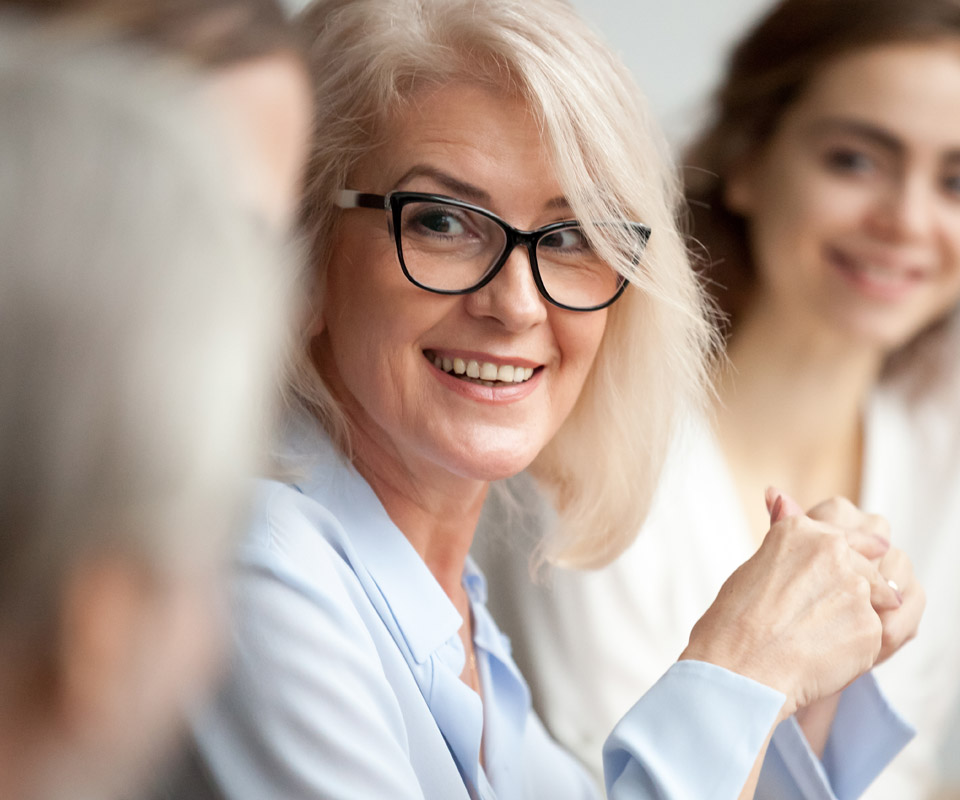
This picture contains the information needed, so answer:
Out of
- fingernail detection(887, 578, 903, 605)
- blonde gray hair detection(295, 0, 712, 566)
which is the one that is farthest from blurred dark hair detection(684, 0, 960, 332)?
fingernail detection(887, 578, 903, 605)

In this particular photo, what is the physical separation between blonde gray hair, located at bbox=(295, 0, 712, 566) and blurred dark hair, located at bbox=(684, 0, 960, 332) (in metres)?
0.47

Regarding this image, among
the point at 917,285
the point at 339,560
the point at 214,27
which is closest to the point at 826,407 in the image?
the point at 917,285

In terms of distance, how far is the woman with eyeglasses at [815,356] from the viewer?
1383 millimetres

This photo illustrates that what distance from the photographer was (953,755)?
1865mm

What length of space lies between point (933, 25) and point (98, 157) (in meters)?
1.37

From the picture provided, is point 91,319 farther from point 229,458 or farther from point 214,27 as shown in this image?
point 214,27

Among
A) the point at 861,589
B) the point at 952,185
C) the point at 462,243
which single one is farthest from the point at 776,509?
the point at 952,185

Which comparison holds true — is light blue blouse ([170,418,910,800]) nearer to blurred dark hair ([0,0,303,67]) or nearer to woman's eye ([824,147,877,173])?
blurred dark hair ([0,0,303,67])

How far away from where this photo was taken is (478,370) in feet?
2.99

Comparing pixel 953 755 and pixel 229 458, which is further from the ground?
pixel 229 458

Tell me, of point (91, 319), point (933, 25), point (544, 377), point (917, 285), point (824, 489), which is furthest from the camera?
point (824, 489)

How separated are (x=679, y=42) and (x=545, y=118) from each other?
0.84 m

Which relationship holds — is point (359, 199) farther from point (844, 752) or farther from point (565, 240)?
point (844, 752)

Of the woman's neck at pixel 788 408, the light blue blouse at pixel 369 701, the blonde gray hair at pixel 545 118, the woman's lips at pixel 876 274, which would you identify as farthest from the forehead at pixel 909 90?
the light blue blouse at pixel 369 701
